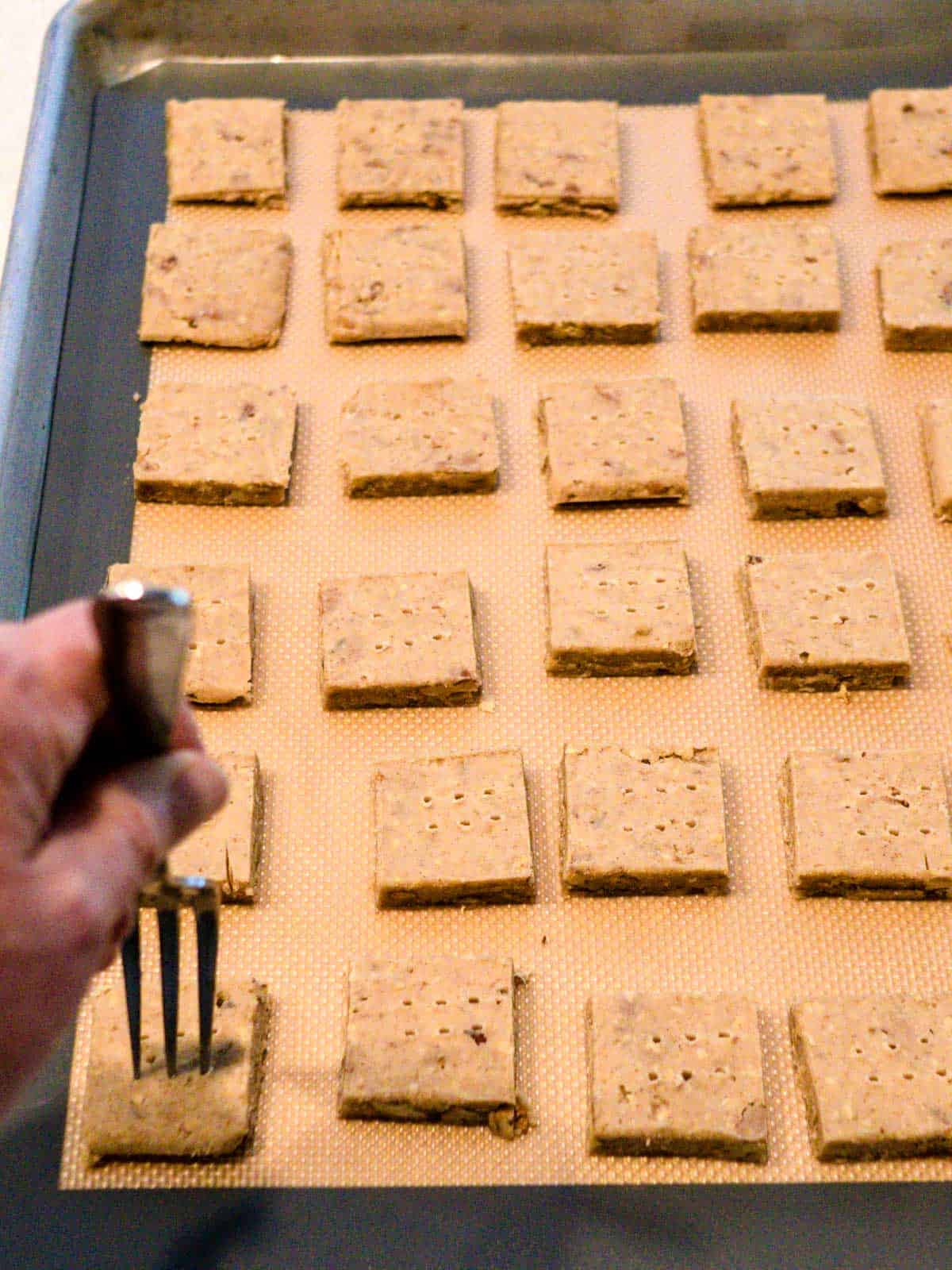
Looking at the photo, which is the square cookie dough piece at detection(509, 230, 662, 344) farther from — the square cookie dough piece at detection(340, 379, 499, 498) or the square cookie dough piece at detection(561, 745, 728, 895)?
the square cookie dough piece at detection(561, 745, 728, 895)

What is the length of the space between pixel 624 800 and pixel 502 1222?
1.74 ft

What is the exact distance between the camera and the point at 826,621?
1865 mm

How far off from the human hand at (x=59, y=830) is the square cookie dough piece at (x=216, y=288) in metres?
1.21

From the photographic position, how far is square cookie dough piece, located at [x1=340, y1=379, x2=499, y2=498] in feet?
6.47

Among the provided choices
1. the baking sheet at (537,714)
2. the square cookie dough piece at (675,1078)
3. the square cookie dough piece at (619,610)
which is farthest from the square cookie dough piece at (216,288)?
the square cookie dough piece at (675,1078)

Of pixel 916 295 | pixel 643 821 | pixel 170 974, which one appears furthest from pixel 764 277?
pixel 170 974

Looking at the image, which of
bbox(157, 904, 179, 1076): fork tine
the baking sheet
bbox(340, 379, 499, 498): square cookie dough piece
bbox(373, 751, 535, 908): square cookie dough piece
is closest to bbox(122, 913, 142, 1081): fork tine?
bbox(157, 904, 179, 1076): fork tine

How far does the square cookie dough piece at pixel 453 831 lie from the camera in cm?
170

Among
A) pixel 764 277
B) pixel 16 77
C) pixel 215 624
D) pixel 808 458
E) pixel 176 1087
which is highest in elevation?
pixel 16 77

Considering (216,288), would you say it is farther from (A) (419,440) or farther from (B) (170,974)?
(B) (170,974)

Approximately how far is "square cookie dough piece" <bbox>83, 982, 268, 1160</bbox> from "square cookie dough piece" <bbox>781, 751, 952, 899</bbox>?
0.72 m

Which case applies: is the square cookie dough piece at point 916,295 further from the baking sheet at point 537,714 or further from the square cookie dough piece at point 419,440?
the square cookie dough piece at point 419,440

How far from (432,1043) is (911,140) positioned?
1.68 meters

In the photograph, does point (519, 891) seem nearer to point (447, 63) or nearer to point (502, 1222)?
point (502, 1222)
